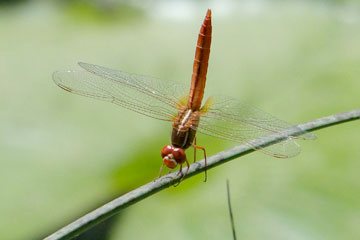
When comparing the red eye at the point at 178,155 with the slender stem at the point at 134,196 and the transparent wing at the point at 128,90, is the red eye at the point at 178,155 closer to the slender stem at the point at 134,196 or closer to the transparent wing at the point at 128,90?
the transparent wing at the point at 128,90

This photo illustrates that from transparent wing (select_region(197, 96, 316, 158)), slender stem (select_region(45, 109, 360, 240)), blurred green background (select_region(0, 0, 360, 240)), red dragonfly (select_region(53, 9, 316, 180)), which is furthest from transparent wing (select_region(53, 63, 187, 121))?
slender stem (select_region(45, 109, 360, 240))

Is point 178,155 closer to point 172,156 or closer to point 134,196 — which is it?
point 172,156

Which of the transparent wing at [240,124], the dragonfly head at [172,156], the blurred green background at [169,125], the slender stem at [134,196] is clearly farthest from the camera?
the blurred green background at [169,125]

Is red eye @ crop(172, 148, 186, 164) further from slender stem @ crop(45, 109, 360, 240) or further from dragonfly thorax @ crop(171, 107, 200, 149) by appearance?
slender stem @ crop(45, 109, 360, 240)

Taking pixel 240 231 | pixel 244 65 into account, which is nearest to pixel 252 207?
pixel 240 231

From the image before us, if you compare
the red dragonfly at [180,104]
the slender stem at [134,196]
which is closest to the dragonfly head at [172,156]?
the red dragonfly at [180,104]

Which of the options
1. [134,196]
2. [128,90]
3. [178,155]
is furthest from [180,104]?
[134,196]

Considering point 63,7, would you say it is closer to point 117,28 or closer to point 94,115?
point 117,28
